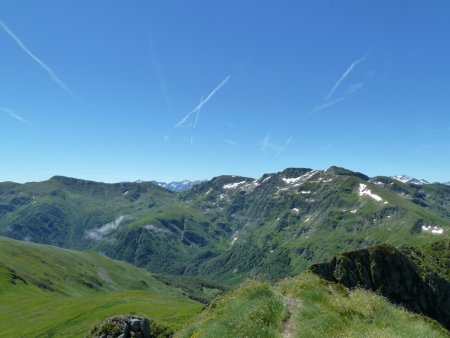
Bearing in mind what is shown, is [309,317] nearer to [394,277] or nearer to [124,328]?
[124,328]

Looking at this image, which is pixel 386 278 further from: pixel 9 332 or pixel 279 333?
pixel 279 333

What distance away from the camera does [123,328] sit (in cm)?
2469

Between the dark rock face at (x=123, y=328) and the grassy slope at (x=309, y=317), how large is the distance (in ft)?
21.0

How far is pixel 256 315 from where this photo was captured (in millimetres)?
17484

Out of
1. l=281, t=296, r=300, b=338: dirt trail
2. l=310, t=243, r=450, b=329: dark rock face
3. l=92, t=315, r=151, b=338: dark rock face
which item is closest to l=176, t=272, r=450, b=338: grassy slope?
l=281, t=296, r=300, b=338: dirt trail

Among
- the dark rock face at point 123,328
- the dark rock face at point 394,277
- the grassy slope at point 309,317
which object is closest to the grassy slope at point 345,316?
the grassy slope at point 309,317

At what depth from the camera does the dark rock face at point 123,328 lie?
965 inches

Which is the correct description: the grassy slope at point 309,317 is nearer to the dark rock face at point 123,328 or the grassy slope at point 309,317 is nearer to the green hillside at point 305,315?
the green hillside at point 305,315

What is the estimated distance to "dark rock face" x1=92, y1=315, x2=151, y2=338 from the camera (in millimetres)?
24516

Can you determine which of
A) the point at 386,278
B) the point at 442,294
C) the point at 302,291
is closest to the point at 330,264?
the point at 386,278

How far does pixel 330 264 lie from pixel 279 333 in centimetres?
12519

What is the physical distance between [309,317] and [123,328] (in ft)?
40.0

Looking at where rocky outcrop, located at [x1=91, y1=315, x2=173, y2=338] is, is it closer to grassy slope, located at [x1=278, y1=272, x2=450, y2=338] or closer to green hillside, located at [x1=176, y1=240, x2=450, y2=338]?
green hillside, located at [x1=176, y1=240, x2=450, y2=338]

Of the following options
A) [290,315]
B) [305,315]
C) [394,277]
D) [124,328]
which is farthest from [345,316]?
[394,277]
